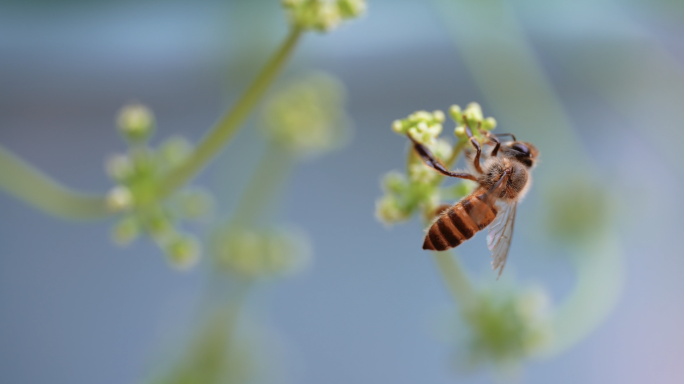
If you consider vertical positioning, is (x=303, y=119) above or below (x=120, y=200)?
above

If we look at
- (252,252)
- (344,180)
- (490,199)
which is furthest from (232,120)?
(344,180)

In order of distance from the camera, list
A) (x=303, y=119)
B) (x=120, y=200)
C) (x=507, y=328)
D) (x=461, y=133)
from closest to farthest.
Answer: (x=461, y=133)
(x=120, y=200)
(x=507, y=328)
(x=303, y=119)

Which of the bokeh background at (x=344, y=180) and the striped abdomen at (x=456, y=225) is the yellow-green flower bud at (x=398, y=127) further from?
the bokeh background at (x=344, y=180)

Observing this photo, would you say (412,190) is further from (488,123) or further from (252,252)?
(252,252)

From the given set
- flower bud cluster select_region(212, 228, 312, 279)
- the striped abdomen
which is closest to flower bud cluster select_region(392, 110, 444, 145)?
the striped abdomen

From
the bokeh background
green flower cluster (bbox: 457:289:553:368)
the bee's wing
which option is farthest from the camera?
the bokeh background

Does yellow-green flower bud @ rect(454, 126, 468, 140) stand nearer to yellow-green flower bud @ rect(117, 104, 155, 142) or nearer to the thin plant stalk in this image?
the thin plant stalk

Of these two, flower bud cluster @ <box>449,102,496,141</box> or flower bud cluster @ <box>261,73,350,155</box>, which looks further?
flower bud cluster @ <box>261,73,350,155</box>

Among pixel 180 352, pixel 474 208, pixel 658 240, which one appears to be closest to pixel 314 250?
pixel 180 352
